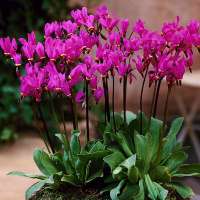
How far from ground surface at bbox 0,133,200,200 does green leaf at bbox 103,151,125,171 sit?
1065 millimetres

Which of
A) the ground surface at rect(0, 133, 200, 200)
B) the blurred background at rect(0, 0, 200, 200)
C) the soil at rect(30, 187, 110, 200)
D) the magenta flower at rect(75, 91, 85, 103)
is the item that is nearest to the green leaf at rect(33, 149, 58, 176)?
the soil at rect(30, 187, 110, 200)

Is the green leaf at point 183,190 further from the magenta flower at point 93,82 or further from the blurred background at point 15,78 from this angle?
the blurred background at point 15,78

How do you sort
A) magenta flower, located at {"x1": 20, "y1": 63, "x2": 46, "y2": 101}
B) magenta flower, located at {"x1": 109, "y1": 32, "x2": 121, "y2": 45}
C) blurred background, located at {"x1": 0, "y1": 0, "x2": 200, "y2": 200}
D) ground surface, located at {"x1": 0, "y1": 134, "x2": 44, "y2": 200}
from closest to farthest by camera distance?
magenta flower, located at {"x1": 20, "y1": 63, "x2": 46, "y2": 101} → magenta flower, located at {"x1": 109, "y1": 32, "x2": 121, "y2": 45} → ground surface, located at {"x1": 0, "y1": 134, "x2": 44, "y2": 200} → blurred background, located at {"x1": 0, "y1": 0, "x2": 200, "y2": 200}

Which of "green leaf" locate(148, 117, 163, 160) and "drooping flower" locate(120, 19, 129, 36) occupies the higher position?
"drooping flower" locate(120, 19, 129, 36)

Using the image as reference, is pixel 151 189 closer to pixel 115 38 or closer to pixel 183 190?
pixel 183 190

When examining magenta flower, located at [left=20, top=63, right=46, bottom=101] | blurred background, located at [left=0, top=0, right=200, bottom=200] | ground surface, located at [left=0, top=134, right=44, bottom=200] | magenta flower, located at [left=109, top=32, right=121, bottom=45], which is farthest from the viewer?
blurred background, located at [left=0, top=0, right=200, bottom=200]

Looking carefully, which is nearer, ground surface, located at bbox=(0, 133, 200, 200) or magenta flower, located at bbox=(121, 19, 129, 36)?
magenta flower, located at bbox=(121, 19, 129, 36)

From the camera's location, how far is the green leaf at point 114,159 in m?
1.34

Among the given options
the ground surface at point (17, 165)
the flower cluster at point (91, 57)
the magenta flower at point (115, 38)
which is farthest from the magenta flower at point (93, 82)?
the ground surface at point (17, 165)

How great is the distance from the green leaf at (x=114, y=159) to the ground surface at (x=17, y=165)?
107 cm

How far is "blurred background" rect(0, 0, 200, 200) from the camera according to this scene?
11.0 feet

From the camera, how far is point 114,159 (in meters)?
1.36

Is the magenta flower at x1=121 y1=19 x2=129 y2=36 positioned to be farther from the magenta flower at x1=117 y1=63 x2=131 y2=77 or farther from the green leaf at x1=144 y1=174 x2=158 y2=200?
the green leaf at x1=144 y1=174 x2=158 y2=200

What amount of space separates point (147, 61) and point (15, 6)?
243cm
